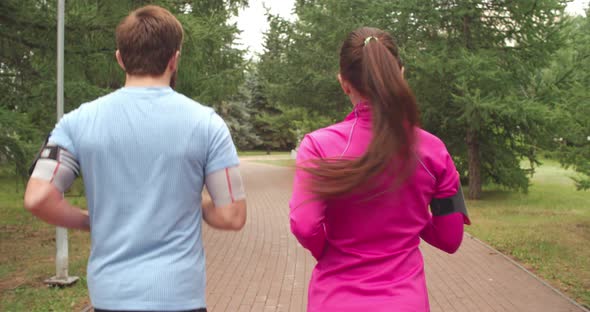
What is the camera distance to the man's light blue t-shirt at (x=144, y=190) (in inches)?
86.0

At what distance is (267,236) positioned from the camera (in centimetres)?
1202

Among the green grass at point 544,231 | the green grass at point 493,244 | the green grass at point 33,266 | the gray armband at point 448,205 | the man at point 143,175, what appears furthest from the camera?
the green grass at point 544,231

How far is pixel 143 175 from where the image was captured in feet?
7.22

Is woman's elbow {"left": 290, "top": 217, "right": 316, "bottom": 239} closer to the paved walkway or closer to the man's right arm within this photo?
the man's right arm

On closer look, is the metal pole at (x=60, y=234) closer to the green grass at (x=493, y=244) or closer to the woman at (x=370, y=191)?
the green grass at (x=493, y=244)

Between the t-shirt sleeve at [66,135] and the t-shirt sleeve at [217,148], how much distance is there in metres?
0.44

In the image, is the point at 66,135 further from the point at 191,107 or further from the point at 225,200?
the point at 225,200

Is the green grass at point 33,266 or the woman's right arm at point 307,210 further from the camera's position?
the green grass at point 33,266

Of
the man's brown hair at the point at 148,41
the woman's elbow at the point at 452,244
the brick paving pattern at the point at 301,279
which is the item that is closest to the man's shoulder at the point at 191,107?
the man's brown hair at the point at 148,41

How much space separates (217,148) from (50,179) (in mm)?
551

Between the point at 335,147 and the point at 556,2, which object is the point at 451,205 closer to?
the point at 335,147

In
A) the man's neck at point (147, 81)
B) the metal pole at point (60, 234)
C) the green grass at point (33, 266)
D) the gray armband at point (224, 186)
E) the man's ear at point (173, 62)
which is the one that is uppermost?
the man's ear at point (173, 62)

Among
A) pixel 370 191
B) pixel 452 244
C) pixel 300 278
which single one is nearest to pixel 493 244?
pixel 300 278

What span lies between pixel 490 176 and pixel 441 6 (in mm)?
6126
